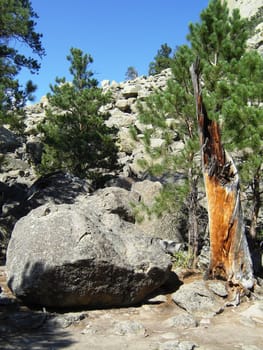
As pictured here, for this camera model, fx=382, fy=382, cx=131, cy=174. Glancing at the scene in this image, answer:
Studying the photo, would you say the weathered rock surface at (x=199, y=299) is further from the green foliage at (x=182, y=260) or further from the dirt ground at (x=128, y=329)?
the green foliage at (x=182, y=260)

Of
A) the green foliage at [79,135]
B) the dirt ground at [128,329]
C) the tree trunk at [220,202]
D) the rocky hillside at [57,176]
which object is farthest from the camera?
the green foliage at [79,135]

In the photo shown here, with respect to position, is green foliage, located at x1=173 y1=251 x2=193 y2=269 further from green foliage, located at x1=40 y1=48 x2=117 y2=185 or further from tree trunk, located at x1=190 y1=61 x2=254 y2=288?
green foliage, located at x1=40 y1=48 x2=117 y2=185

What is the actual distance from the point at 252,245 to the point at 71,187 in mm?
7426

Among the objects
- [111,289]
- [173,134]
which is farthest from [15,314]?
[173,134]

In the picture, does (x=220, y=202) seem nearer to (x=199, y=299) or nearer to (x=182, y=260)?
(x=199, y=299)

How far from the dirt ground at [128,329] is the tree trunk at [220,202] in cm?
132

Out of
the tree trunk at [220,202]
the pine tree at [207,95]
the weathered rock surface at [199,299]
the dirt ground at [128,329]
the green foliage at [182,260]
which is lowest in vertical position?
the dirt ground at [128,329]

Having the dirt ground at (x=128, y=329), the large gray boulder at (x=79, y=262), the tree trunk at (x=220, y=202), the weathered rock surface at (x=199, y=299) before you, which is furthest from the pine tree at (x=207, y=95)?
the dirt ground at (x=128, y=329)

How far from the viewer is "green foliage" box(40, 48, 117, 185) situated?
1822 cm

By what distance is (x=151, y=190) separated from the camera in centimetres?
1412

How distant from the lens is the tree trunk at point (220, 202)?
28.1ft

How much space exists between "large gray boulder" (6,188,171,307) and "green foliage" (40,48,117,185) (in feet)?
33.4

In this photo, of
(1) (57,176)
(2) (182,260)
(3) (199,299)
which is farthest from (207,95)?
(1) (57,176)

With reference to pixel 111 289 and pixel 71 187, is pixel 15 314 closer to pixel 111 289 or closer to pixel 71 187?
pixel 111 289
